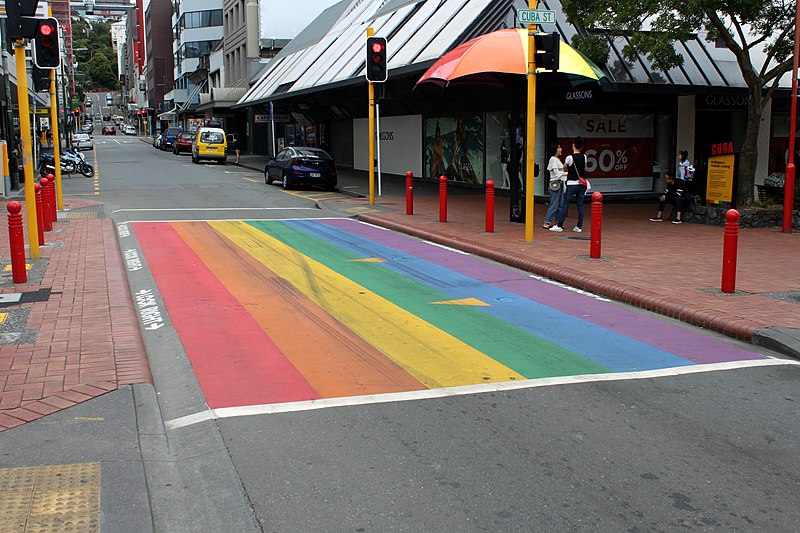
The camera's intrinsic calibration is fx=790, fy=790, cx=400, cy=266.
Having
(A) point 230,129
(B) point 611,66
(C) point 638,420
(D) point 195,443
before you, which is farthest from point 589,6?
(A) point 230,129

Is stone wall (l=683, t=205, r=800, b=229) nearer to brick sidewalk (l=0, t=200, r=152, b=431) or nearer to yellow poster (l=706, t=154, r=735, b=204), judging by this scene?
yellow poster (l=706, t=154, r=735, b=204)

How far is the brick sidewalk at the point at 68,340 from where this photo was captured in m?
5.89

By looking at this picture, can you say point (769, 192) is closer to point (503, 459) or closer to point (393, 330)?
point (393, 330)

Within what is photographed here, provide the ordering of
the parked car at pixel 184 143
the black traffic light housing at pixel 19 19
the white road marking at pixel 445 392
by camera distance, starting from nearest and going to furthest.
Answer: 1. the white road marking at pixel 445 392
2. the black traffic light housing at pixel 19 19
3. the parked car at pixel 184 143

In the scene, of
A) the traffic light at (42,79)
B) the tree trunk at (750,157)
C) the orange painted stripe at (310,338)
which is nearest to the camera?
the orange painted stripe at (310,338)

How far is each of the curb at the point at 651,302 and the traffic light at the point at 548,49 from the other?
3.34m

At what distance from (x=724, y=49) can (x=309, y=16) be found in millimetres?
37227

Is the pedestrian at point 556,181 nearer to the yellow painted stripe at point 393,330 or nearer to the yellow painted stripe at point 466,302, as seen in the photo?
the yellow painted stripe at point 393,330

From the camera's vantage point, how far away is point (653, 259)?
12664 mm

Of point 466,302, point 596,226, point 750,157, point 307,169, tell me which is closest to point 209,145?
point 307,169

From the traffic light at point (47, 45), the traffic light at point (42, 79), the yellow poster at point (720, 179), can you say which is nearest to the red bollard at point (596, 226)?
the yellow poster at point (720, 179)

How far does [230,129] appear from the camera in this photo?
6350 cm

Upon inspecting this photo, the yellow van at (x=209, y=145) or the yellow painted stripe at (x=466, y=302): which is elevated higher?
the yellow van at (x=209, y=145)

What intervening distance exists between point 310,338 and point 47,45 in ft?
28.2
